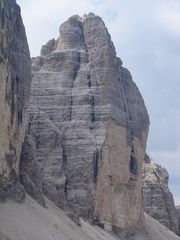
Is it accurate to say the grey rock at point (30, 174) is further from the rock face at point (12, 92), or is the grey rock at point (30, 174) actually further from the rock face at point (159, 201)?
the rock face at point (159, 201)

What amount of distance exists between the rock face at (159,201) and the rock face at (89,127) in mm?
16226

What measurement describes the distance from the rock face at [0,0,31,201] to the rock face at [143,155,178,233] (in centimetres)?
4256

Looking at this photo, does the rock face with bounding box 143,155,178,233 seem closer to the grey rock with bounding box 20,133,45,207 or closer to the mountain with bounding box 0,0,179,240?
the mountain with bounding box 0,0,179,240

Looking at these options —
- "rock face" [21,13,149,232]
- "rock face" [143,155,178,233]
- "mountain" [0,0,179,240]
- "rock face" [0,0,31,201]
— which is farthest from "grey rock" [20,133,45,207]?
"rock face" [143,155,178,233]

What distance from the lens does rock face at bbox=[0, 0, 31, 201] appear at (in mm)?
52875

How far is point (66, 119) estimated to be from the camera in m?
74.5

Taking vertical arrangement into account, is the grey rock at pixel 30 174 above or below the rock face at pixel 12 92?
below

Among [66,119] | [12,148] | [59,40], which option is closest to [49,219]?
→ [12,148]

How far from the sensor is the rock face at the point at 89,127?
7006 cm

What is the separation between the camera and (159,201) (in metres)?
97.2

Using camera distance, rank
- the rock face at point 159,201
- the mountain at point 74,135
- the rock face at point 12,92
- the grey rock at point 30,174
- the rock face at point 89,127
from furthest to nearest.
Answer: the rock face at point 159,201
the rock face at point 89,127
the grey rock at point 30,174
the mountain at point 74,135
the rock face at point 12,92

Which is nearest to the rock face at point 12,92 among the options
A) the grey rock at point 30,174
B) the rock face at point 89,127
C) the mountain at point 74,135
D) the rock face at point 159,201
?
the mountain at point 74,135

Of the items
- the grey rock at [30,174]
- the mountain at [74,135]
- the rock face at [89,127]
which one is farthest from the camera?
the rock face at [89,127]

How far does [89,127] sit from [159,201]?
27.8 meters
